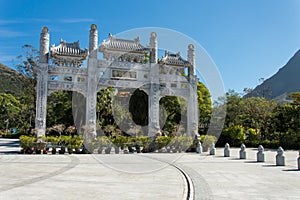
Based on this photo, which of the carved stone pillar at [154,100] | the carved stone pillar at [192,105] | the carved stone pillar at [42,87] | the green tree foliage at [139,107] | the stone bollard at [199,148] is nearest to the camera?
the stone bollard at [199,148]

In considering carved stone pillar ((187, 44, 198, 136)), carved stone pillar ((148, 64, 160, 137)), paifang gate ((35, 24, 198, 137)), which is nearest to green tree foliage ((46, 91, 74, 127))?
paifang gate ((35, 24, 198, 137))

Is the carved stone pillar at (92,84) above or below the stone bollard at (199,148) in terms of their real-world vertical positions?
above

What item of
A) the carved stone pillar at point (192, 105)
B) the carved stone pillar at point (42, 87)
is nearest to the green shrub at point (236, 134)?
the carved stone pillar at point (192, 105)

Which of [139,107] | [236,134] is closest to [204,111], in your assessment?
[236,134]

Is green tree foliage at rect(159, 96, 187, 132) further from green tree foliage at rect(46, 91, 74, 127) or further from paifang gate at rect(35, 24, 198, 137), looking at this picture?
green tree foliage at rect(46, 91, 74, 127)

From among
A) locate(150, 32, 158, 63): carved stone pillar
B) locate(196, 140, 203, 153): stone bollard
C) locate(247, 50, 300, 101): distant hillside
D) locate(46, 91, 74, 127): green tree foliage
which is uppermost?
locate(247, 50, 300, 101): distant hillside

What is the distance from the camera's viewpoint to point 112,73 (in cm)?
1992

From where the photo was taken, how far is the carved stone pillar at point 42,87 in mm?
17750

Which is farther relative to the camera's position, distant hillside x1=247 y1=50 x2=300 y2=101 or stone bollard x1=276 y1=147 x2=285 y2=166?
distant hillside x1=247 y1=50 x2=300 y2=101

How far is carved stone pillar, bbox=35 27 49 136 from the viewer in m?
17.8

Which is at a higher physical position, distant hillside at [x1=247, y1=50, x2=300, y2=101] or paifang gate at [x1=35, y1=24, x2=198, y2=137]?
distant hillside at [x1=247, y1=50, x2=300, y2=101]

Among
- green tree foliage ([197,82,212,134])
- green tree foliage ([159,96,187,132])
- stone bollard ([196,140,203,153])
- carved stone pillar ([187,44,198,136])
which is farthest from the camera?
green tree foliage ([197,82,212,134])

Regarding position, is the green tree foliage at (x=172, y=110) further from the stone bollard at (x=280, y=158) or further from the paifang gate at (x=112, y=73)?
the stone bollard at (x=280, y=158)

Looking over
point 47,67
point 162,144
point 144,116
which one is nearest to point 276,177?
point 162,144
